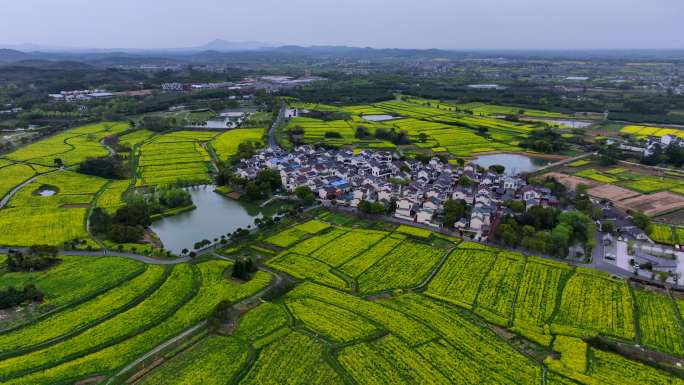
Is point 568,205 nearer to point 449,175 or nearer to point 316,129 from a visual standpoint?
point 449,175

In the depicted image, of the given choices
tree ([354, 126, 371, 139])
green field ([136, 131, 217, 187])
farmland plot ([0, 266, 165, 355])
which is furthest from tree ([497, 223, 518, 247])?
tree ([354, 126, 371, 139])

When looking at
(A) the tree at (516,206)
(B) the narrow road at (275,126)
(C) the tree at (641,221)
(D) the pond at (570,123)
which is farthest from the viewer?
(D) the pond at (570,123)

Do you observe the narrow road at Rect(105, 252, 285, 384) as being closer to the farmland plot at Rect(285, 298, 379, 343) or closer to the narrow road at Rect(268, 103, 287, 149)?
the farmland plot at Rect(285, 298, 379, 343)

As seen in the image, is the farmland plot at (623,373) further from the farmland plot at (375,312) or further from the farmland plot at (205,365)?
the farmland plot at (205,365)

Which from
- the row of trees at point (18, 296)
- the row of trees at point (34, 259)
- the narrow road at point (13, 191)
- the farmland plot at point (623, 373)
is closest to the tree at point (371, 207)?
the farmland plot at point (623, 373)

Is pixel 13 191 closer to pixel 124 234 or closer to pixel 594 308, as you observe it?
pixel 124 234

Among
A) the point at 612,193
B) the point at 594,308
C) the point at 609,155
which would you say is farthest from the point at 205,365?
the point at 609,155
